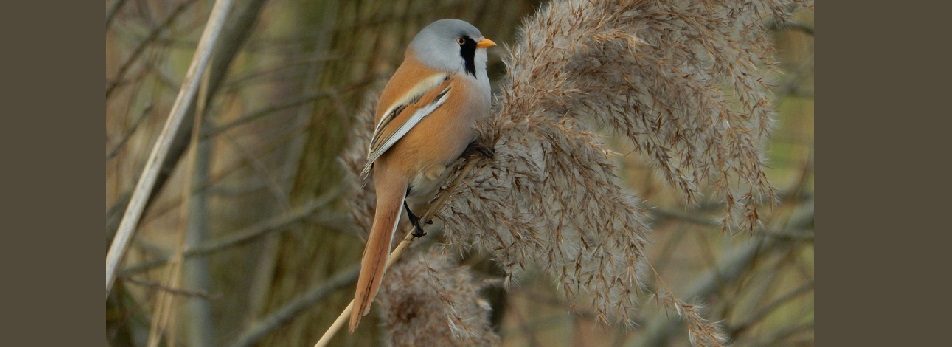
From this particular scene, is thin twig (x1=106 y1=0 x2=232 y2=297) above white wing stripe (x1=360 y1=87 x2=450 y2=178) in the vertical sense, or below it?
above

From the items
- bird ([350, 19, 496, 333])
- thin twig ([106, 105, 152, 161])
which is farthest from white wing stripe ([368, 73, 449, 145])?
thin twig ([106, 105, 152, 161])

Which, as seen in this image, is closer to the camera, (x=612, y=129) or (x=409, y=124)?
(x=612, y=129)

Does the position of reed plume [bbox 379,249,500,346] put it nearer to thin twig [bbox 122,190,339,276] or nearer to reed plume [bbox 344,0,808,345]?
reed plume [bbox 344,0,808,345]

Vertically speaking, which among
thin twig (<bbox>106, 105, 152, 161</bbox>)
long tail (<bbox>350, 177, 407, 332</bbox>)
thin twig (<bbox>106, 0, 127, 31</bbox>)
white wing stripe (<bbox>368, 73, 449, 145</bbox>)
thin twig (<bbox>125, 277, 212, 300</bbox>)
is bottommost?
thin twig (<bbox>125, 277, 212, 300</bbox>)

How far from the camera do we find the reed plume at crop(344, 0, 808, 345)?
232cm

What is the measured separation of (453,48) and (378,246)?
1.79 feet

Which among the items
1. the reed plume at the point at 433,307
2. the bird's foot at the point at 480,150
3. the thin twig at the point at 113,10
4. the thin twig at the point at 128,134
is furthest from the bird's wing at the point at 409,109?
the thin twig at the point at 113,10

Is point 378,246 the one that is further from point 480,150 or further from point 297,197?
point 297,197

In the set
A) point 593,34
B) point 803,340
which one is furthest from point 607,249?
point 803,340

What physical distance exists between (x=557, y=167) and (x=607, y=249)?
197mm

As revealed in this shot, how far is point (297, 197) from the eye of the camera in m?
3.20

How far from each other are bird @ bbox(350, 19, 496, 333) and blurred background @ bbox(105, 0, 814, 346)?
38 cm

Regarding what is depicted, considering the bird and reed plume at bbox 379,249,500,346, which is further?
the bird

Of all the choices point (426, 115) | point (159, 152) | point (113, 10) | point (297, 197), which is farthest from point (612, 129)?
point (113, 10)
